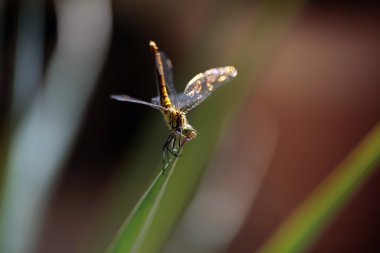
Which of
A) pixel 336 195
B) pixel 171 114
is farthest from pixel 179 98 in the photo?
pixel 336 195

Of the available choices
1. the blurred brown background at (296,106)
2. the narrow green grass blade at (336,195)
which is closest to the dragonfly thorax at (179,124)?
the narrow green grass blade at (336,195)

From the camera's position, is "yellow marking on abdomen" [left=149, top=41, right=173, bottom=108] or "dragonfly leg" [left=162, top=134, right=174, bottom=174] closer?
"dragonfly leg" [left=162, top=134, right=174, bottom=174]

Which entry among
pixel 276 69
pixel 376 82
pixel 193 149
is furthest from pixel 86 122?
pixel 193 149

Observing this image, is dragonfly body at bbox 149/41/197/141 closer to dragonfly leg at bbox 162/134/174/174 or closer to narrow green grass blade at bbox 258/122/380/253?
dragonfly leg at bbox 162/134/174/174

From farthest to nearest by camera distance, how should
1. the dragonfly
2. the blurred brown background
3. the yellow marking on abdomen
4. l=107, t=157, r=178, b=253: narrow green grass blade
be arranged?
the blurred brown background → the yellow marking on abdomen → the dragonfly → l=107, t=157, r=178, b=253: narrow green grass blade

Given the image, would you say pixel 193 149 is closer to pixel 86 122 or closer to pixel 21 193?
pixel 21 193

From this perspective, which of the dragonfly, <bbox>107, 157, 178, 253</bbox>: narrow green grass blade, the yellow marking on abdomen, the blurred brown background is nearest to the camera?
<bbox>107, 157, 178, 253</bbox>: narrow green grass blade

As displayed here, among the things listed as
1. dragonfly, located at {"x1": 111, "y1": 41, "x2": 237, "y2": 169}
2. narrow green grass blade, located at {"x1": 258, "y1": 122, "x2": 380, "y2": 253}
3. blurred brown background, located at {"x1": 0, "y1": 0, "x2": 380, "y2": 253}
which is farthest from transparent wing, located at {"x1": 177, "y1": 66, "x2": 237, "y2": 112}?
blurred brown background, located at {"x1": 0, "y1": 0, "x2": 380, "y2": 253}

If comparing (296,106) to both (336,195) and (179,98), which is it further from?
(336,195)
